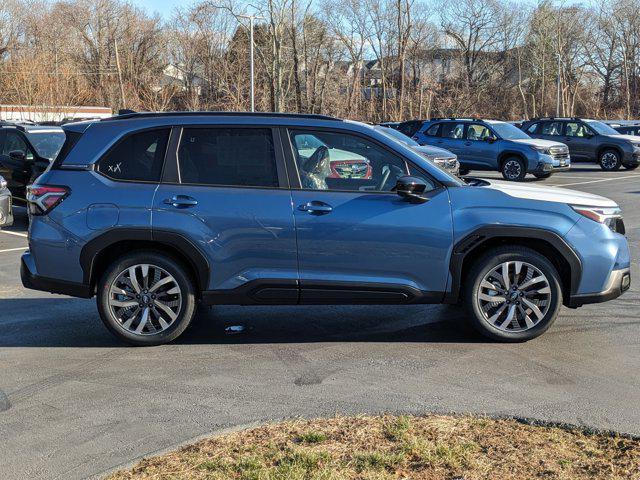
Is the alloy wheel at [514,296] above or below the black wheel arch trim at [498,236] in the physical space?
below

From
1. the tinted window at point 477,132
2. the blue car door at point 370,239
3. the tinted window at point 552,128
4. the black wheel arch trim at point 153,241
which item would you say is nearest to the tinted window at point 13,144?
the black wheel arch trim at point 153,241

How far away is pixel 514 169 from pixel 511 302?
683 inches

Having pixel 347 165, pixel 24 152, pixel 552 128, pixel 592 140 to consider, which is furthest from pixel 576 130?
pixel 347 165

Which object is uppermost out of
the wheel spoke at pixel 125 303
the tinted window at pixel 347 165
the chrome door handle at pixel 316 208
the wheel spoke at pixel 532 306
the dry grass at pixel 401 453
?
the tinted window at pixel 347 165

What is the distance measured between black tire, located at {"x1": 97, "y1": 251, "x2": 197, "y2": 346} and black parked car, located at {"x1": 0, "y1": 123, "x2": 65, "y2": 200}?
8444 millimetres

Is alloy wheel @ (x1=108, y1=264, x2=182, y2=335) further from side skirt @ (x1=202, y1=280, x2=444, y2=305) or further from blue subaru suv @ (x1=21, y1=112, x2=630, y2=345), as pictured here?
side skirt @ (x1=202, y1=280, x2=444, y2=305)

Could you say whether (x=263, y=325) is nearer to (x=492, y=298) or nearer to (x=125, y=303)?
(x=125, y=303)

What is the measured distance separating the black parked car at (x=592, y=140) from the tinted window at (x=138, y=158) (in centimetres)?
2293

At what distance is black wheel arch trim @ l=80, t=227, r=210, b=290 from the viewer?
19.2 ft

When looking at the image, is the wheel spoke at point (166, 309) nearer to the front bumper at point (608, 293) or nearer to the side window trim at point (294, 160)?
the side window trim at point (294, 160)

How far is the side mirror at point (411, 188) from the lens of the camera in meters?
Result: 5.74

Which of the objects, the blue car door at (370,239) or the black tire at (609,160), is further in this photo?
the black tire at (609,160)

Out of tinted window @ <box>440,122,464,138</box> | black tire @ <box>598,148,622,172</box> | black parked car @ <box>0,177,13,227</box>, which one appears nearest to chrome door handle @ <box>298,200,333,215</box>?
black parked car @ <box>0,177,13,227</box>

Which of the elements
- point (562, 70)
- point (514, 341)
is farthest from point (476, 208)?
point (562, 70)
